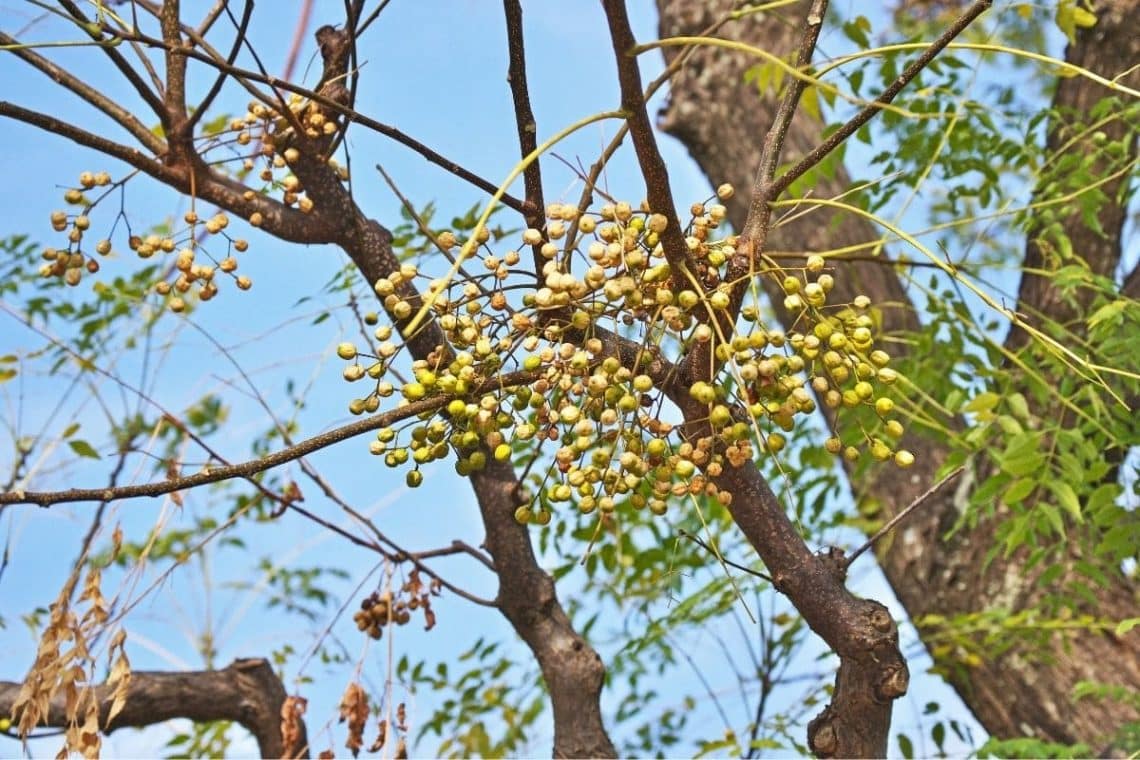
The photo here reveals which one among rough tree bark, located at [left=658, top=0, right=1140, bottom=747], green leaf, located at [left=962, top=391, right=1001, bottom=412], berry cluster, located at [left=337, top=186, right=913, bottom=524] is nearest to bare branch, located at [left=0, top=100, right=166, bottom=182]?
berry cluster, located at [left=337, top=186, right=913, bottom=524]

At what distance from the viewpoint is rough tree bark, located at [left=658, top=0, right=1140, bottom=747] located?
3037 mm

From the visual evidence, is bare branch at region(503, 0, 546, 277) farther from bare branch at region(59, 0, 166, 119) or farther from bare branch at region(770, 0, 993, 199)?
bare branch at region(59, 0, 166, 119)

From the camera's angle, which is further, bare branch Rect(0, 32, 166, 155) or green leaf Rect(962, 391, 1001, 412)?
green leaf Rect(962, 391, 1001, 412)

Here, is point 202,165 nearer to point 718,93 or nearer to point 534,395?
point 534,395

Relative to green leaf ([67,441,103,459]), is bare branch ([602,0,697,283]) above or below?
below

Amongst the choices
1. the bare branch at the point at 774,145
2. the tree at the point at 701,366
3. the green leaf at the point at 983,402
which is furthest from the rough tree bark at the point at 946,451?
the bare branch at the point at 774,145

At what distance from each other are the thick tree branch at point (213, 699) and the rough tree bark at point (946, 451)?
5.01 feet

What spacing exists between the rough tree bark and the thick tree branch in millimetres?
1527

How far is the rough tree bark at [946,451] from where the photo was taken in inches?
120

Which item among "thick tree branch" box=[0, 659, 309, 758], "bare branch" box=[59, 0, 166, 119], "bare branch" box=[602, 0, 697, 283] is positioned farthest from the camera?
"thick tree branch" box=[0, 659, 309, 758]

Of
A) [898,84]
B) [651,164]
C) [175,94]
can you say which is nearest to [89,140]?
[175,94]

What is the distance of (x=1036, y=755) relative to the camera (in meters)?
1.98

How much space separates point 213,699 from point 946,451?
6.68 feet

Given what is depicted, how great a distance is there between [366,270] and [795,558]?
2.69 feet
